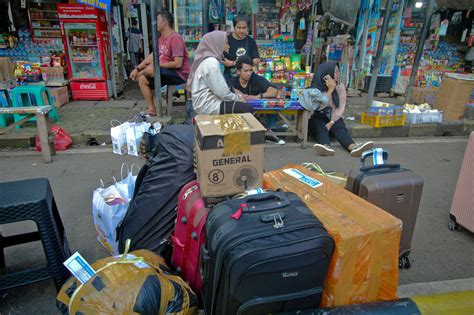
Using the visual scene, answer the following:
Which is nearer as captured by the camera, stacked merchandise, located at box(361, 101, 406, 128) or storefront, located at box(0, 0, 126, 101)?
stacked merchandise, located at box(361, 101, 406, 128)

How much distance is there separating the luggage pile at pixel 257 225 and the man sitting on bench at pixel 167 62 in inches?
132

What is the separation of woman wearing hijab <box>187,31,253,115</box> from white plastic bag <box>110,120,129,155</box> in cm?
114

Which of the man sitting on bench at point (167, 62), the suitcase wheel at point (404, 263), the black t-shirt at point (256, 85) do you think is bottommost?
the suitcase wheel at point (404, 263)

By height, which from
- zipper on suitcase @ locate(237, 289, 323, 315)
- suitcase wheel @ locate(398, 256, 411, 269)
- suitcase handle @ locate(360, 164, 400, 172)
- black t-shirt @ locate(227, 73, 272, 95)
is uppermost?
black t-shirt @ locate(227, 73, 272, 95)

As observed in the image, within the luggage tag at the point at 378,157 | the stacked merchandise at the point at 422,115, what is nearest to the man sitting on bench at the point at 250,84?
the stacked merchandise at the point at 422,115

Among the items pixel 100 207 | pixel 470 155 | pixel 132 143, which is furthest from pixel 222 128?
pixel 132 143

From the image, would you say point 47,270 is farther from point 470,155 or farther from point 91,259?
point 470,155

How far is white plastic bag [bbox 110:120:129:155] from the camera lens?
4375mm

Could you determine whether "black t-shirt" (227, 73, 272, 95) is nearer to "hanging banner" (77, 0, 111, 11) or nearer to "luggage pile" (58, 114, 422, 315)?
"hanging banner" (77, 0, 111, 11)

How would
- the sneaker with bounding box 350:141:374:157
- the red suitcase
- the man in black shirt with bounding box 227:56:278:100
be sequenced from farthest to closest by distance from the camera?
1. the man in black shirt with bounding box 227:56:278:100
2. the sneaker with bounding box 350:141:374:157
3. the red suitcase

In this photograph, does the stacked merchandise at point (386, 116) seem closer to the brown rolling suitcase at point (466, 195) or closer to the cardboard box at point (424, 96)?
the cardboard box at point (424, 96)

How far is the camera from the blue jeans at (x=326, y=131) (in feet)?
16.0

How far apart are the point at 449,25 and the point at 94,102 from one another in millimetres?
8894

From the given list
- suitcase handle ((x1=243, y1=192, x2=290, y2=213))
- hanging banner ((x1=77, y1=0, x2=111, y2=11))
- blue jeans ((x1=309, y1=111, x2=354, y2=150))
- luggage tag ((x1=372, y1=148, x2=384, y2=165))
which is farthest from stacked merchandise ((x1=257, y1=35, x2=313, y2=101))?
suitcase handle ((x1=243, y1=192, x2=290, y2=213))
